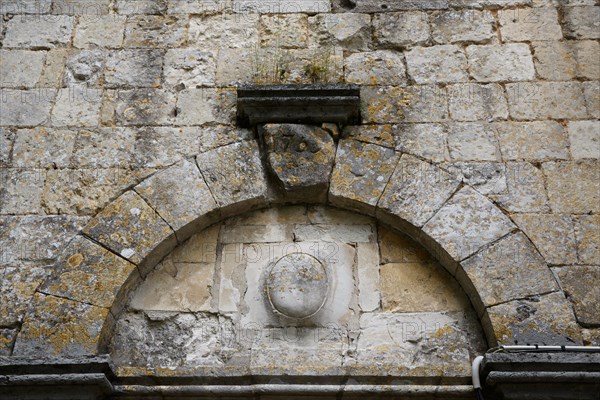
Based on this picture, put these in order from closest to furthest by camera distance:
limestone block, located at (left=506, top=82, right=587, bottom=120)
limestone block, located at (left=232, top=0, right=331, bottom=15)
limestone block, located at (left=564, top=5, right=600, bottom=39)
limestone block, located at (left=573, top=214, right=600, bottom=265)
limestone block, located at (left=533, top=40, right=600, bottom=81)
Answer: limestone block, located at (left=573, top=214, right=600, bottom=265), limestone block, located at (left=506, top=82, right=587, bottom=120), limestone block, located at (left=533, top=40, right=600, bottom=81), limestone block, located at (left=564, top=5, right=600, bottom=39), limestone block, located at (left=232, top=0, right=331, bottom=15)

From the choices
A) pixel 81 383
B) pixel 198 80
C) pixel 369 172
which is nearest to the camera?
pixel 81 383

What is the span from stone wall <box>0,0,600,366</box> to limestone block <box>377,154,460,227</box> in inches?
0.5

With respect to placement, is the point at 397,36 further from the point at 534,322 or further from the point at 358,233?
the point at 534,322

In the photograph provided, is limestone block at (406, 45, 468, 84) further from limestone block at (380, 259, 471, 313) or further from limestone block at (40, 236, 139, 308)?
limestone block at (40, 236, 139, 308)

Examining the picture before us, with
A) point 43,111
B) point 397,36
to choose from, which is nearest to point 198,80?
point 43,111

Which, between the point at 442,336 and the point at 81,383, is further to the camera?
the point at 442,336

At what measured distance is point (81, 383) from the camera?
388 centimetres

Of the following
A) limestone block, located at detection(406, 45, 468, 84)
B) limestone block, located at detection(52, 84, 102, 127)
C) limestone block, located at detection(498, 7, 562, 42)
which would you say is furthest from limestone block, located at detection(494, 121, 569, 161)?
limestone block, located at detection(52, 84, 102, 127)

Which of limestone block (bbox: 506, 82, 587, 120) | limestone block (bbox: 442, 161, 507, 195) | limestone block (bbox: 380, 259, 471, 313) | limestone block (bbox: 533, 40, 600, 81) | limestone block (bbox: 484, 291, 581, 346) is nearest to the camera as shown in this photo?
limestone block (bbox: 484, 291, 581, 346)

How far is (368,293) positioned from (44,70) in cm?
245

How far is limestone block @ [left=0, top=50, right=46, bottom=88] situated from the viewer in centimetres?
486

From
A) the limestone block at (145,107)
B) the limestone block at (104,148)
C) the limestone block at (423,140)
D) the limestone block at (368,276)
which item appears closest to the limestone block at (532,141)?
the limestone block at (423,140)

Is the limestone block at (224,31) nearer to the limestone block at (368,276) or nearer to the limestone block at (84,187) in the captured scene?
the limestone block at (84,187)

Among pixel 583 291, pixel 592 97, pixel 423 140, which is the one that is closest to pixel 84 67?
pixel 423 140
